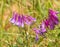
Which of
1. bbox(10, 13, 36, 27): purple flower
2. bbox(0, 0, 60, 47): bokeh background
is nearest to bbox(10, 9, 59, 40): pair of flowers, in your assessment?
bbox(10, 13, 36, 27): purple flower

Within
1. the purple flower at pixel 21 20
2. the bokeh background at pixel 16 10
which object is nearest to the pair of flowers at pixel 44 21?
the purple flower at pixel 21 20

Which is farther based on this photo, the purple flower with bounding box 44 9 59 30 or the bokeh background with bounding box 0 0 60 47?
the bokeh background with bounding box 0 0 60 47

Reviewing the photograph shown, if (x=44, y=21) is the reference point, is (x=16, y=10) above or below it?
below

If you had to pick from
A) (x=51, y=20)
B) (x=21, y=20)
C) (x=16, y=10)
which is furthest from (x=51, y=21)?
(x=16, y=10)

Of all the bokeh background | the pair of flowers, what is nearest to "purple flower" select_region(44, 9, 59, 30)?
the pair of flowers

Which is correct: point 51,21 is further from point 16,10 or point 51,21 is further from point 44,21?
point 16,10

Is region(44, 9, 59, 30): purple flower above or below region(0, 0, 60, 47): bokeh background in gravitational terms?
above

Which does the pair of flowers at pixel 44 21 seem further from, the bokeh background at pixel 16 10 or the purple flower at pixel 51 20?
the bokeh background at pixel 16 10

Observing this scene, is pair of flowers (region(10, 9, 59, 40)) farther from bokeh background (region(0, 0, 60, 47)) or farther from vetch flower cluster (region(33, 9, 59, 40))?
bokeh background (region(0, 0, 60, 47))

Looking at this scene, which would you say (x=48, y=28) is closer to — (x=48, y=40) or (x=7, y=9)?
(x=48, y=40)

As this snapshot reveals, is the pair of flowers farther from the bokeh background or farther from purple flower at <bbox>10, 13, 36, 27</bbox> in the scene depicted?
the bokeh background

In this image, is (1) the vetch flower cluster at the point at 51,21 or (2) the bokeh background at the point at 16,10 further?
(2) the bokeh background at the point at 16,10

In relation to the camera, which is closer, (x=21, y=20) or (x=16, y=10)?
(x=21, y=20)
